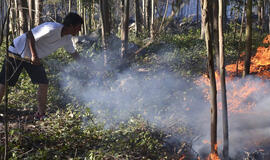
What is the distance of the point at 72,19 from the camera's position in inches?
167

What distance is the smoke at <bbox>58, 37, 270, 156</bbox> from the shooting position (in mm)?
4820

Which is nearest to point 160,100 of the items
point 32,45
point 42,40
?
point 42,40

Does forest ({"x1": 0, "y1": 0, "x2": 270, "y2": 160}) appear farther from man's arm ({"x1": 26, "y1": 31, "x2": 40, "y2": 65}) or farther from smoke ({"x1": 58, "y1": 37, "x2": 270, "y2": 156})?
man's arm ({"x1": 26, "y1": 31, "x2": 40, "y2": 65})

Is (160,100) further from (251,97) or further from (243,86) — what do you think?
(243,86)

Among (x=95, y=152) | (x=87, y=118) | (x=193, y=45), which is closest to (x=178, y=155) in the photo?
(x=95, y=152)

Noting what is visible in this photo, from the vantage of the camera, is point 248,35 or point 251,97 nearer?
point 251,97

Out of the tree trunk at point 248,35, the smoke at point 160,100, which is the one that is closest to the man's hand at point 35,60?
the smoke at point 160,100

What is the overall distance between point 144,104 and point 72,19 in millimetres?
2537

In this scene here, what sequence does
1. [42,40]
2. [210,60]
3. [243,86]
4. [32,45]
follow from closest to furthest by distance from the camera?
[210,60] → [32,45] → [42,40] → [243,86]

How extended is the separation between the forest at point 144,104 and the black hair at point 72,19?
16.0 inches

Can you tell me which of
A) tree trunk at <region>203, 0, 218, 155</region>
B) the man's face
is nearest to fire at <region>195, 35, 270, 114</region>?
tree trunk at <region>203, 0, 218, 155</region>

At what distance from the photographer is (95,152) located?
364cm

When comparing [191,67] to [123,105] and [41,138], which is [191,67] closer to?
[123,105]

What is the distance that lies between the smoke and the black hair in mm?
1508
